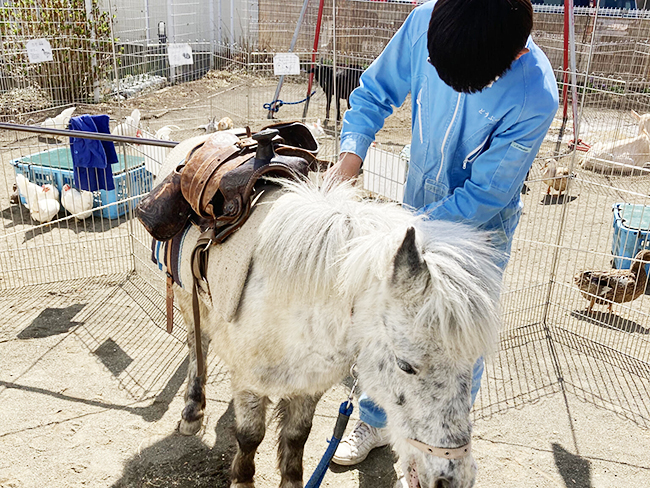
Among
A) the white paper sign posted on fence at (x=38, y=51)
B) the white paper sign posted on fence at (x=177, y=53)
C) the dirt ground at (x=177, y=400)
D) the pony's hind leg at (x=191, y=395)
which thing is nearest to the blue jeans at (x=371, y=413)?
the dirt ground at (x=177, y=400)

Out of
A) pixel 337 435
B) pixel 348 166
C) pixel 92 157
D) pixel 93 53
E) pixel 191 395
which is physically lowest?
pixel 191 395

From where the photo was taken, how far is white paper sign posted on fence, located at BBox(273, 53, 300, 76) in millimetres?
6895

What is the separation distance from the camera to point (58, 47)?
8633 mm

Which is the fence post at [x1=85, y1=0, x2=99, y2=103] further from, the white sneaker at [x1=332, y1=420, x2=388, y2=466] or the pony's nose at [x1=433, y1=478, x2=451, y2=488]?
the pony's nose at [x1=433, y1=478, x2=451, y2=488]

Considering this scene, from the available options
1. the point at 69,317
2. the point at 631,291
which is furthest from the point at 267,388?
the point at 631,291

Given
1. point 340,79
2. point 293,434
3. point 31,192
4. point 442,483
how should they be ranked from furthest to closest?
point 340,79 < point 31,192 < point 293,434 < point 442,483

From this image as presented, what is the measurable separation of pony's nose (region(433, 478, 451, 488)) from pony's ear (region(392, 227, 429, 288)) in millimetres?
566

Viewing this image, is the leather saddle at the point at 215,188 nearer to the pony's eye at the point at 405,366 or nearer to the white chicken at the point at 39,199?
the pony's eye at the point at 405,366

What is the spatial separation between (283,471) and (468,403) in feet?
3.91

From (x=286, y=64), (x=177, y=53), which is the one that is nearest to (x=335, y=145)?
(x=286, y=64)

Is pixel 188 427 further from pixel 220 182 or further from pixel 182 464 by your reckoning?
pixel 220 182

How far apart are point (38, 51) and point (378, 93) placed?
6.03 m

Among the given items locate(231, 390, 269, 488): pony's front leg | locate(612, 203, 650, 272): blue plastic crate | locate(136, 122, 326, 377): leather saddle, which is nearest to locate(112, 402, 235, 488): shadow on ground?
locate(231, 390, 269, 488): pony's front leg

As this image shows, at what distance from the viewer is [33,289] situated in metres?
4.07
